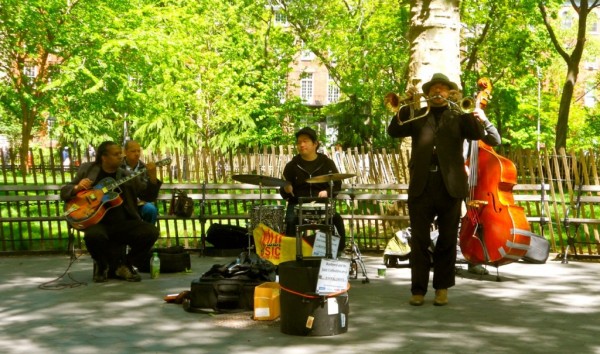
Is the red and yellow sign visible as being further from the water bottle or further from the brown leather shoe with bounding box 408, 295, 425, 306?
the brown leather shoe with bounding box 408, 295, 425, 306

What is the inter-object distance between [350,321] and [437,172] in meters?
1.64

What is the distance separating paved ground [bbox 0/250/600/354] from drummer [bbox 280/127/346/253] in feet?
3.73

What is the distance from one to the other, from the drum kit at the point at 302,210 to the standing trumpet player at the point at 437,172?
39.5 inches

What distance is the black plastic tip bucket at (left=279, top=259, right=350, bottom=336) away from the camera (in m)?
6.59

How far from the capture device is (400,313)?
768 centimetres

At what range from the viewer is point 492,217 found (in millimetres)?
8867

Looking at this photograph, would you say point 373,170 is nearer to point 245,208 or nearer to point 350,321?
point 245,208

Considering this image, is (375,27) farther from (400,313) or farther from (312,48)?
(400,313)

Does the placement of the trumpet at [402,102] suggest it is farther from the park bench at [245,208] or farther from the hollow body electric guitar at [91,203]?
the park bench at [245,208]

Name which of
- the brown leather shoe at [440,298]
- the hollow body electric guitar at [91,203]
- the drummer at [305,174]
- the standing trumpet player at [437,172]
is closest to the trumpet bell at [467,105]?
the standing trumpet player at [437,172]

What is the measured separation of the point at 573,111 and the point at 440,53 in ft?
150

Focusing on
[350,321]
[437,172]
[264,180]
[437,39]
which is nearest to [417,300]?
[350,321]

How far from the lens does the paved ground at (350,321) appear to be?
6277 millimetres

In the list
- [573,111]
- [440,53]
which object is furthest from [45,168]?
[573,111]
